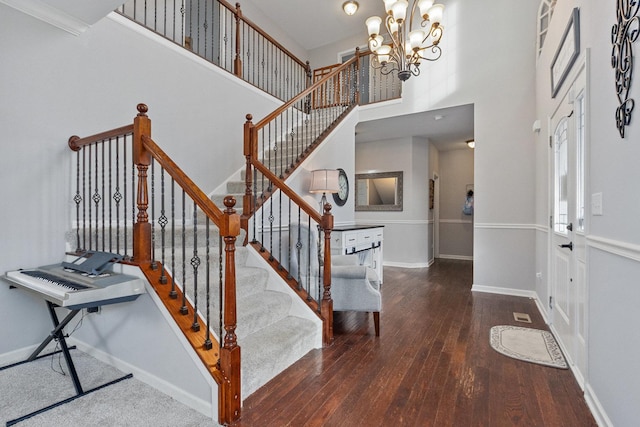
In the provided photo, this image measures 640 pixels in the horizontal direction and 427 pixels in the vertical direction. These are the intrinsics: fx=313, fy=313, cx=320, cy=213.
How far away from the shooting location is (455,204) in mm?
7773

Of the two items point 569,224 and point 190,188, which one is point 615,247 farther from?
point 190,188

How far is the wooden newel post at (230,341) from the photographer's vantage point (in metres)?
1.62

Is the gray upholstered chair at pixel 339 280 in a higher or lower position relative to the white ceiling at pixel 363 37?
lower

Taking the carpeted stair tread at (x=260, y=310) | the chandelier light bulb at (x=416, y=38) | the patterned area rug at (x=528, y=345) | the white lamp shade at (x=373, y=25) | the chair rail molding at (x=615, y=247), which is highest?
the white lamp shade at (x=373, y=25)

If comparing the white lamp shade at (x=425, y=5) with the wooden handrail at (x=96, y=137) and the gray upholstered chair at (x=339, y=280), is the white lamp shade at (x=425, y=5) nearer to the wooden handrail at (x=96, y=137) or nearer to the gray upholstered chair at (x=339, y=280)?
the gray upholstered chair at (x=339, y=280)

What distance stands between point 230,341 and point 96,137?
187cm

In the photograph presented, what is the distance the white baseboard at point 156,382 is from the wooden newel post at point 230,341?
0.07 meters

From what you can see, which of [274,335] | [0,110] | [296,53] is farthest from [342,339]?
[296,53]

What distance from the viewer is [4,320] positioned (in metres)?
2.26

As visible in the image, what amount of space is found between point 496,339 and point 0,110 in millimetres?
4253

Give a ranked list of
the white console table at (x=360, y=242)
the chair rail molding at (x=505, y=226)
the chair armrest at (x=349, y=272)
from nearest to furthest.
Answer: the chair armrest at (x=349, y=272)
the white console table at (x=360, y=242)
the chair rail molding at (x=505, y=226)

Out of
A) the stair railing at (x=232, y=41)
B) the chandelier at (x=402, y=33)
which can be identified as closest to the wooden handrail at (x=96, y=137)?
the stair railing at (x=232, y=41)

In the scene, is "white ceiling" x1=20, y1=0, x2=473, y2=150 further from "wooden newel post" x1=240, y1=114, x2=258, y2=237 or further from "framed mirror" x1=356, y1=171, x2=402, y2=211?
"wooden newel post" x1=240, y1=114, x2=258, y2=237

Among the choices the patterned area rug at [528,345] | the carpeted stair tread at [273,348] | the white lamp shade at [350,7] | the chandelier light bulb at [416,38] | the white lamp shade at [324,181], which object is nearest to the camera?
the carpeted stair tread at [273,348]
